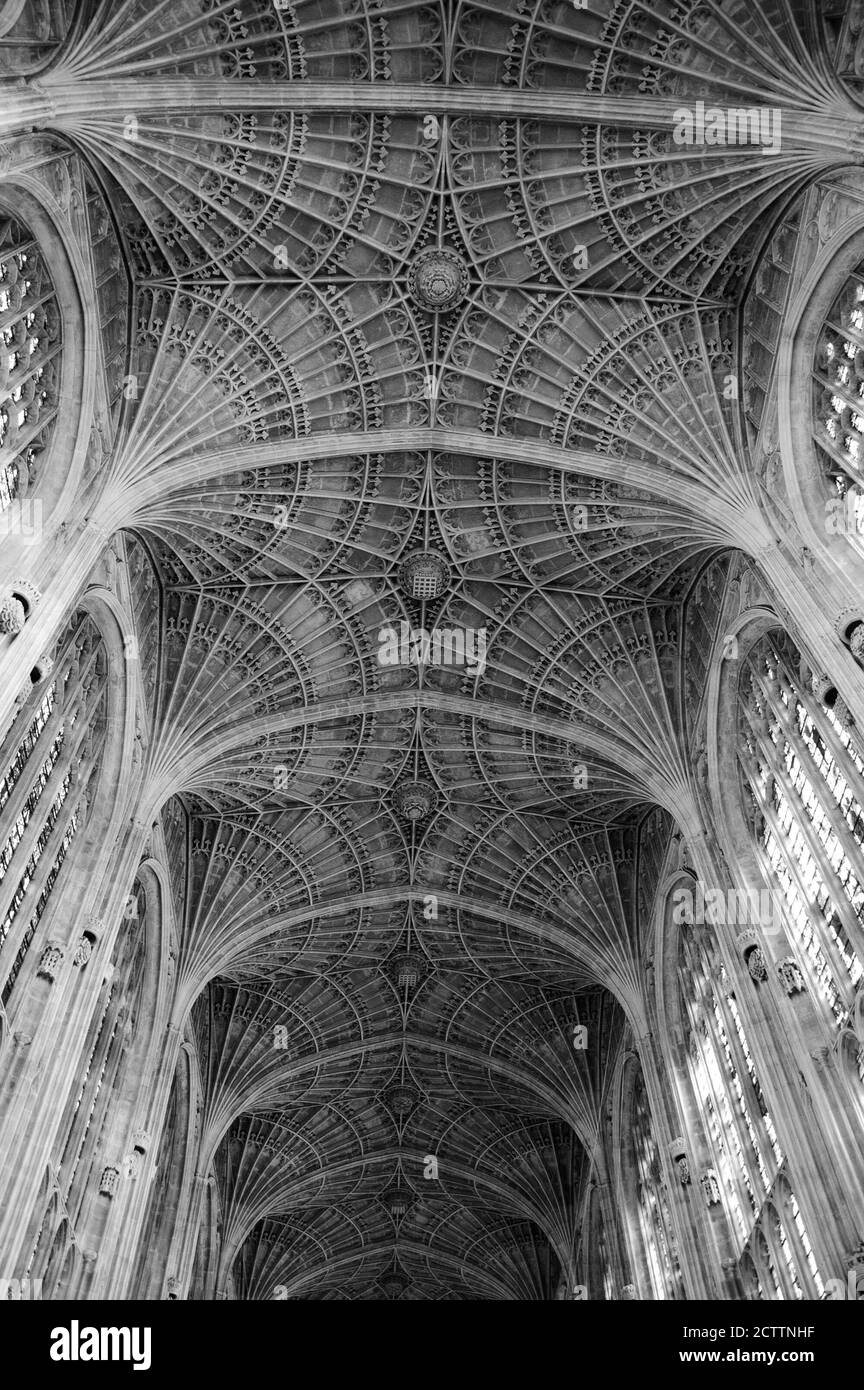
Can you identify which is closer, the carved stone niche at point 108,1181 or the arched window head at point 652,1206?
the carved stone niche at point 108,1181

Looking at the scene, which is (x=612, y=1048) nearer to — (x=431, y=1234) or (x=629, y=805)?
(x=629, y=805)

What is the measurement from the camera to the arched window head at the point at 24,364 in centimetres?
2059

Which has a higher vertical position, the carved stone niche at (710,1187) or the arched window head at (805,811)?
the arched window head at (805,811)

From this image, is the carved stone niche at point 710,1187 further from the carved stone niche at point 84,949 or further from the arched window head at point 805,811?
the carved stone niche at point 84,949

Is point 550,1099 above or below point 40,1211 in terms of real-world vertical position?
above

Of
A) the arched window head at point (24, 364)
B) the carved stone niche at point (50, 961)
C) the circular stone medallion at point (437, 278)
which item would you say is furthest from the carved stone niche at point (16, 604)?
the circular stone medallion at point (437, 278)

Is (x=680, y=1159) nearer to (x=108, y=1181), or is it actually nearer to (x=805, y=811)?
(x=805, y=811)

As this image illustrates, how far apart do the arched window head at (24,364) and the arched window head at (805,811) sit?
14582mm

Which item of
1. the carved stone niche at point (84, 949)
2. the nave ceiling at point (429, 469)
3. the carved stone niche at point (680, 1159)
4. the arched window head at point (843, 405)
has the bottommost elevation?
the carved stone niche at point (680, 1159)

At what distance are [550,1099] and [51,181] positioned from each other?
97.0 ft

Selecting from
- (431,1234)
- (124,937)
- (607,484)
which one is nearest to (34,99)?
(607,484)

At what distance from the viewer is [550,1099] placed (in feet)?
123

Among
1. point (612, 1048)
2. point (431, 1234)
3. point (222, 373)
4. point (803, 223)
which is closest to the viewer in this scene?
point (803, 223)

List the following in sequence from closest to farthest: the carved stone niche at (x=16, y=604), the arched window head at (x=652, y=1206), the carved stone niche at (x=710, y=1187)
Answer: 1. the carved stone niche at (x=16, y=604)
2. the carved stone niche at (x=710, y=1187)
3. the arched window head at (x=652, y=1206)
